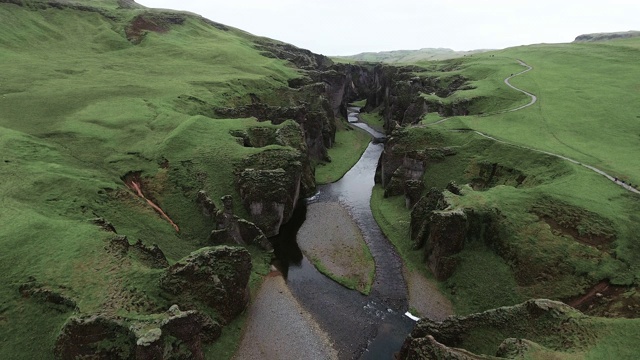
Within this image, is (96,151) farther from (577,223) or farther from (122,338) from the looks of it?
(577,223)

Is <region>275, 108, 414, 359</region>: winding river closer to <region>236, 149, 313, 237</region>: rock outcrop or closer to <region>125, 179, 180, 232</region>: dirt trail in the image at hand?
<region>236, 149, 313, 237</region>: rock outcrop

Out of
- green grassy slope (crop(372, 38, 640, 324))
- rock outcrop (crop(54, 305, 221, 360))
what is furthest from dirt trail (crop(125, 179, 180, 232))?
green grassy slope (crop(372, 38, 640, 324))

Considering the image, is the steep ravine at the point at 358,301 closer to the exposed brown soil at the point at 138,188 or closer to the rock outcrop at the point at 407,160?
the rock outcrop at the point at 407,160

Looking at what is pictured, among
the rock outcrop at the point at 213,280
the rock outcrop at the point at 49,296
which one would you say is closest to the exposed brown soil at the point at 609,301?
the rock outcrop at the point at 213,280

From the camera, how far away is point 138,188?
51.1m

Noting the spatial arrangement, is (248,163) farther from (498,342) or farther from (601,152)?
(601,152)

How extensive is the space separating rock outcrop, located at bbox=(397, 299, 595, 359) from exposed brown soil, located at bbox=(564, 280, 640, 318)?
5.66 metres

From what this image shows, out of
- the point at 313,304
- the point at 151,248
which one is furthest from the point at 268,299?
the point at 151,248

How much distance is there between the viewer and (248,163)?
5562 centimetres

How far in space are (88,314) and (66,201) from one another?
18.5 m

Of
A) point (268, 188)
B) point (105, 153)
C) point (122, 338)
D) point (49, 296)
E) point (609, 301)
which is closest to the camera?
point (122, 338)

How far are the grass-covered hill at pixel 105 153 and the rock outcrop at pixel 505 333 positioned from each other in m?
16.8

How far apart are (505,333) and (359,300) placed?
574 inches

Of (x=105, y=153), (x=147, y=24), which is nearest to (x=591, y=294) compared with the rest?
(x=105, y=153)
